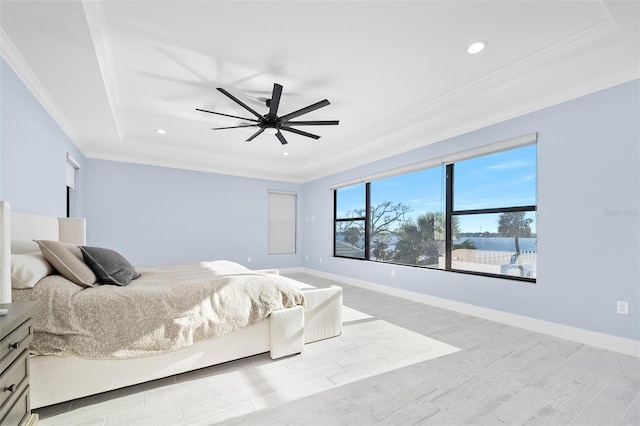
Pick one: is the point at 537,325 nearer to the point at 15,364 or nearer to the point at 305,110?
the point at 305,110

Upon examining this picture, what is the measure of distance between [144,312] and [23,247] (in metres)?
1.14

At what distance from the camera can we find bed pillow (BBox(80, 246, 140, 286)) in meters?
2.20

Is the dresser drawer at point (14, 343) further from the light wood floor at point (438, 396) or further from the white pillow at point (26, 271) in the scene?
the light wood floor at point (438, 396)

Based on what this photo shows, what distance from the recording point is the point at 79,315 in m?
1.74

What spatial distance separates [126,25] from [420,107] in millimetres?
3052

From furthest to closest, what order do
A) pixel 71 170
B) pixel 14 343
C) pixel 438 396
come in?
pixel 71 170 < pixel 438 396 < pixel 14 343

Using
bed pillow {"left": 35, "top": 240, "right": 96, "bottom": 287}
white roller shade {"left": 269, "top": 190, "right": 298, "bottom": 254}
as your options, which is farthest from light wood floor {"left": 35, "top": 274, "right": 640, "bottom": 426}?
white roller shade {"left": 269, "top": 190, "right": 298, "bottom": 254}

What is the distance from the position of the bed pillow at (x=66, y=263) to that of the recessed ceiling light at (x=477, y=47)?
3.50 metres

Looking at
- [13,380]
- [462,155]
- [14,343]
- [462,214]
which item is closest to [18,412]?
[13,380]

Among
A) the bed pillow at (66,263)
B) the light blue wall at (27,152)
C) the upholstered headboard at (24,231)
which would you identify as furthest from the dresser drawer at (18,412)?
the light blue wall at (27,152)

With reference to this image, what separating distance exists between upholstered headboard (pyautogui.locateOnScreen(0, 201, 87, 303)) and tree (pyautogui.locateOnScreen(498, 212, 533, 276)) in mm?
4367

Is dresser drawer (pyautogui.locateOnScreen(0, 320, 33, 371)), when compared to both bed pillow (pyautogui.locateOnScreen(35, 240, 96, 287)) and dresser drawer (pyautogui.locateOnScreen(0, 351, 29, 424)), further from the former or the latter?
bed pillow (pyautogui.locateOnScreen(35, 240, 96, 287))

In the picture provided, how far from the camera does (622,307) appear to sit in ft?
8.42

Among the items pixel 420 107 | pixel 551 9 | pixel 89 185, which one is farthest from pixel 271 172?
pixel 551 9
